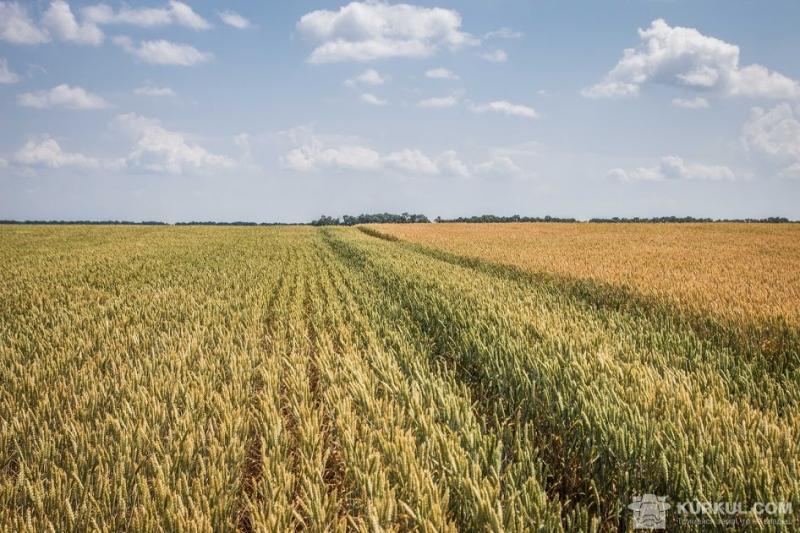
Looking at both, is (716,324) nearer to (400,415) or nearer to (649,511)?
(649,511)

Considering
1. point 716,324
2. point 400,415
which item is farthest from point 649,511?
point 716,324

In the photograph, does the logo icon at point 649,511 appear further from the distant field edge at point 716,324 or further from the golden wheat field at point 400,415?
the distant field edge at point 716,324

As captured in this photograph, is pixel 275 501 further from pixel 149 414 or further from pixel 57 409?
pixel 57 409

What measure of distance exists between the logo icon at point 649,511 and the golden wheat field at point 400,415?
0.06 m

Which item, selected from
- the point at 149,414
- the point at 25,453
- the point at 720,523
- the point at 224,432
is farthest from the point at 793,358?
the point at 25,453

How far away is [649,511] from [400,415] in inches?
67.4

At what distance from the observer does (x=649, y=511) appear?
99.1 inches

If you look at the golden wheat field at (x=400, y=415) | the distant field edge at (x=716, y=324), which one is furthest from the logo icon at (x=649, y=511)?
the distant field edge at (x=716, y=324)

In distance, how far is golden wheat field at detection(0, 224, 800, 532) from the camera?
2.51 metres

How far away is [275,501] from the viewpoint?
2572mm

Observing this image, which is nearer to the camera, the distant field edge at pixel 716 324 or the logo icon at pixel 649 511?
the logo icon at pixel 649 511

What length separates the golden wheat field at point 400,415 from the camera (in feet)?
8.23

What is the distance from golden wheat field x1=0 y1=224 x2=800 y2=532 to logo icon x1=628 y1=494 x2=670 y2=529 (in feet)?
0.19

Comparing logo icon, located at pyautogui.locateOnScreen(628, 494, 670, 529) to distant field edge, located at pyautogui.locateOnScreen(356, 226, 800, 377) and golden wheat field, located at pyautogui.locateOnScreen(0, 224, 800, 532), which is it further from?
distant field edge, located at pyautogui.locateOnScreen(356, 226, 800, 377)
